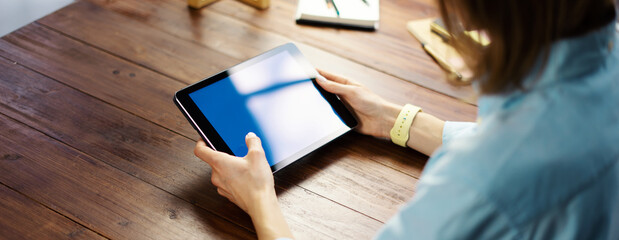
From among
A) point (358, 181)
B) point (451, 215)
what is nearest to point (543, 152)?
point (451, 215)

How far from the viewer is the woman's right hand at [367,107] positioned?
3.61ft

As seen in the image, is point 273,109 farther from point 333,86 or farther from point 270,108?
point 333,86

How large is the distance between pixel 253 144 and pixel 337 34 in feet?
1.89

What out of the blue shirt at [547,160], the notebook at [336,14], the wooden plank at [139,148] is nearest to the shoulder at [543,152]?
the blue shirt at [547,160]

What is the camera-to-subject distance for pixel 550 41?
0.55m

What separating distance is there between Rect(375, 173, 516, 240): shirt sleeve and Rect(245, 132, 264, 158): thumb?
0.37 metres

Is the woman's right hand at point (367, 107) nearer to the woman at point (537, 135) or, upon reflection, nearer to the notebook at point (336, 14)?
the notebook at point (336, 14)

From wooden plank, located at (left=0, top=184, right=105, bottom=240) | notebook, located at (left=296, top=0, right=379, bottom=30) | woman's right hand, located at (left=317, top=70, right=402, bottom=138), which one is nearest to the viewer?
wooden plank, located at (left=0, top=184, right=105, bottom=240)

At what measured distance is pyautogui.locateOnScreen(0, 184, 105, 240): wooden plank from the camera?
84 centimetres

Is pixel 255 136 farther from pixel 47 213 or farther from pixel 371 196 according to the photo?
pixel 47 213

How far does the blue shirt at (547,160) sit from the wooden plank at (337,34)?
69 cm

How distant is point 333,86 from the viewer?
1.12 metres

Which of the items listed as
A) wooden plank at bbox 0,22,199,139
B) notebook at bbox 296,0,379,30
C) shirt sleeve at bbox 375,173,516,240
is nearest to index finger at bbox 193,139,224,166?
wooden plank at bbox 0,22,199,139

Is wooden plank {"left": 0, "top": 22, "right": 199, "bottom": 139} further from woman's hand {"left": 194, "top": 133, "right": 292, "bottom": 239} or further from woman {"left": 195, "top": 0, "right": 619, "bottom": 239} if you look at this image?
woman {"left": 195, "top": 0, "right": 619, "bottom": 239}
